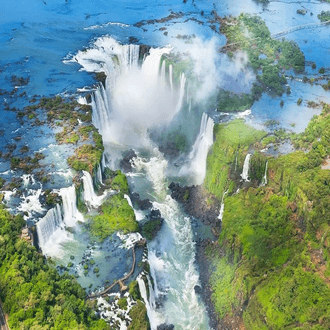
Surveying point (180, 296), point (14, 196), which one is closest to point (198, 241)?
point (180, 296)

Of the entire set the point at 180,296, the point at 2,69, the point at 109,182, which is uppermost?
the point at 2,69

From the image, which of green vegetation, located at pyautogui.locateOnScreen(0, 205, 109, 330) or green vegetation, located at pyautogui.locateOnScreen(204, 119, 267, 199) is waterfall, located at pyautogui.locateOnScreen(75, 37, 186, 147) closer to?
green vegetation, located at pyautogui.locateOnScreen(204, 119, 267, 199)

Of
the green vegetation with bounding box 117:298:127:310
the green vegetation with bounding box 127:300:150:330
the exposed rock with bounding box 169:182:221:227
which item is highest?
the green vegetation with bounding box 117:298:127:310

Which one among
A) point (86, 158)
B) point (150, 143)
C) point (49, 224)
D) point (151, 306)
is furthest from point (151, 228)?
point (150, 143)

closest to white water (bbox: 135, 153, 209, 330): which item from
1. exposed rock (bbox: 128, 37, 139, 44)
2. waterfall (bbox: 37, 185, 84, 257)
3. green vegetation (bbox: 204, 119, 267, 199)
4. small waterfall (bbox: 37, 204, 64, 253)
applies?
green vegetation (bbox: 204, 119, 267, 199)

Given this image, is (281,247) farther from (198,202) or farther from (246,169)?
(198,202)

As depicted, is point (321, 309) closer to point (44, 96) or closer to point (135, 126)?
point (135, 126)

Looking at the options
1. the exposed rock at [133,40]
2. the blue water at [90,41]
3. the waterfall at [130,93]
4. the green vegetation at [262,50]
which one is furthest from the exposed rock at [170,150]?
the exposed rock at [133,40]

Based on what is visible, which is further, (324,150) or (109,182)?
(109,182)
